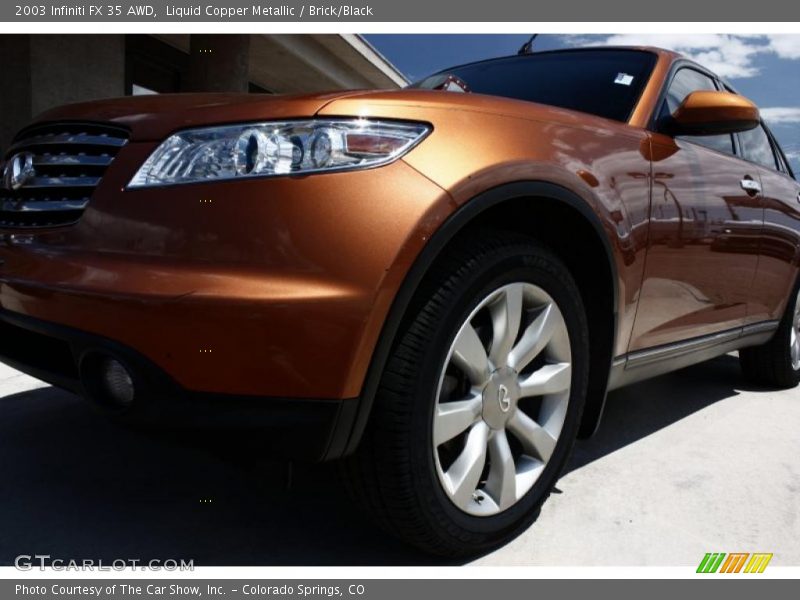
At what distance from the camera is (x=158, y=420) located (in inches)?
58.7

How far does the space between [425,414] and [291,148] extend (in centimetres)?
68

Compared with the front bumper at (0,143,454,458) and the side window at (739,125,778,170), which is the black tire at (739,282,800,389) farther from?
the front bumper at (0,143,454,458)

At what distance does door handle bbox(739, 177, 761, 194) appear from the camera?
9.71 feet

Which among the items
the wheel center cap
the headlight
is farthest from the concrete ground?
the headlight

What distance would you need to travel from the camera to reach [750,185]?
302cm

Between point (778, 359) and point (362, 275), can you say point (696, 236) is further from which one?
point (778, 359)

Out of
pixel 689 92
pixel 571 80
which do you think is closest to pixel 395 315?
pixel 571 80

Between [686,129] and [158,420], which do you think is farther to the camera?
[686,129]

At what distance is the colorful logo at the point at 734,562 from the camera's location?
6.21 ft

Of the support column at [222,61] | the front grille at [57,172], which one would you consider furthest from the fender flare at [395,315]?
the support column at [222,61]
